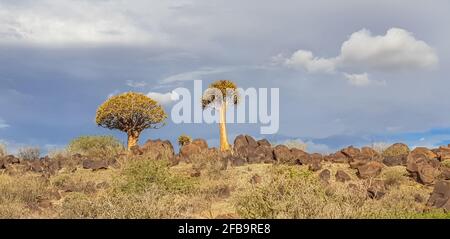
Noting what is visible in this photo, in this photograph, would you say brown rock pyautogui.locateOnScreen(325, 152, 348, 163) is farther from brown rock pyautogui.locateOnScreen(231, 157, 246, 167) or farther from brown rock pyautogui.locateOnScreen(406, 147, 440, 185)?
brown rock pyautogui.locateOnScreen(231, 157, 246, 167)

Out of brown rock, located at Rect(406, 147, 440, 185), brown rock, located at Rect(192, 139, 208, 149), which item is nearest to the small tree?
brown rock, located at Rect(192, 139, 208, 149)

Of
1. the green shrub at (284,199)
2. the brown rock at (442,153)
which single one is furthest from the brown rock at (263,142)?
the green shrub at (284,199)

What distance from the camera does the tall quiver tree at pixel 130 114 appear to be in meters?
39.7

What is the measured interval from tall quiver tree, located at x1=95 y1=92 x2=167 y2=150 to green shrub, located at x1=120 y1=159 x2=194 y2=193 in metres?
20.6

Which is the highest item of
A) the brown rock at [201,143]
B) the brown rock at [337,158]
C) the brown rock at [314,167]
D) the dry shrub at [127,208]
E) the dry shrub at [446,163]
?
the brown rock at [201,143]

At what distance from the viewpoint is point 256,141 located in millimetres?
29203

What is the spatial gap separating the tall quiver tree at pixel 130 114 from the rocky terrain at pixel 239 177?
34.8 ft

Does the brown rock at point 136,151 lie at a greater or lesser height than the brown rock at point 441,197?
A: greater

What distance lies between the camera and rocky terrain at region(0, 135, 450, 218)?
1413 cm

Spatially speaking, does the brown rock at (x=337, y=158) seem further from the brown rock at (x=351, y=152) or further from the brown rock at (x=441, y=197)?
the brown rock at (x=441, y=197)
